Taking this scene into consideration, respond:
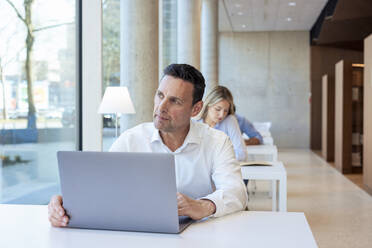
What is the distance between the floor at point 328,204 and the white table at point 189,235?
2.75 metres

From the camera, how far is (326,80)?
11688 millimetres

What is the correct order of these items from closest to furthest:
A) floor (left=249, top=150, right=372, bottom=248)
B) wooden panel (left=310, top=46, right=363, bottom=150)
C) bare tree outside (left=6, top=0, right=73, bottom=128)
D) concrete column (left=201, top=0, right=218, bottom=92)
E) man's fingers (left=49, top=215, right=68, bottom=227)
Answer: man's fingers (left=49, top=215, right=68, bottom=227) < bare tree outside (left=6, top=0, right=73, bottom=128) < floor (left=249, top=150, right=372, bottom=248) < concrete column (left=201, top=0, right=218, bottom=92) < wooden panel (left=310, top=46, right=363, bottom=150)

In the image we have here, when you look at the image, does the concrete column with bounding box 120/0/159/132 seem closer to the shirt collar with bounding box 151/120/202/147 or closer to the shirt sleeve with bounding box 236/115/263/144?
the shirt sleeve with bounding box 236/115/263/144

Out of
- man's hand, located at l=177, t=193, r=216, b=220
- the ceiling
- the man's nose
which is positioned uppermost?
the ceiling

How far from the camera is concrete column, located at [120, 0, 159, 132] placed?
17.6 feet

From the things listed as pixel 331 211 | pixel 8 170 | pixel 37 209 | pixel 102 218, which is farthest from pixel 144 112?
pixel 102 218

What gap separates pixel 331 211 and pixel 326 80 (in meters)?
6.40

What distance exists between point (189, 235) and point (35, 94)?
3.33 meters

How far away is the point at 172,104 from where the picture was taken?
2.00m

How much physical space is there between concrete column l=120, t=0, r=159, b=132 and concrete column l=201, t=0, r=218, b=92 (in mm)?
6561

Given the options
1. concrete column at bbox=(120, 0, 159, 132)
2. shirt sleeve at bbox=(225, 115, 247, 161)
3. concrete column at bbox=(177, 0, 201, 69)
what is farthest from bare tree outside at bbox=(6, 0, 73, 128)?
concrete column at bbox=(177, 0, 201, 69)

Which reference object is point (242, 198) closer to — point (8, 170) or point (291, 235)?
point (291, 235)

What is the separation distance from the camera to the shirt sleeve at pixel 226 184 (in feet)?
6.23

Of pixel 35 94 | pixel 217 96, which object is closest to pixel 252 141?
pixel 217 96
